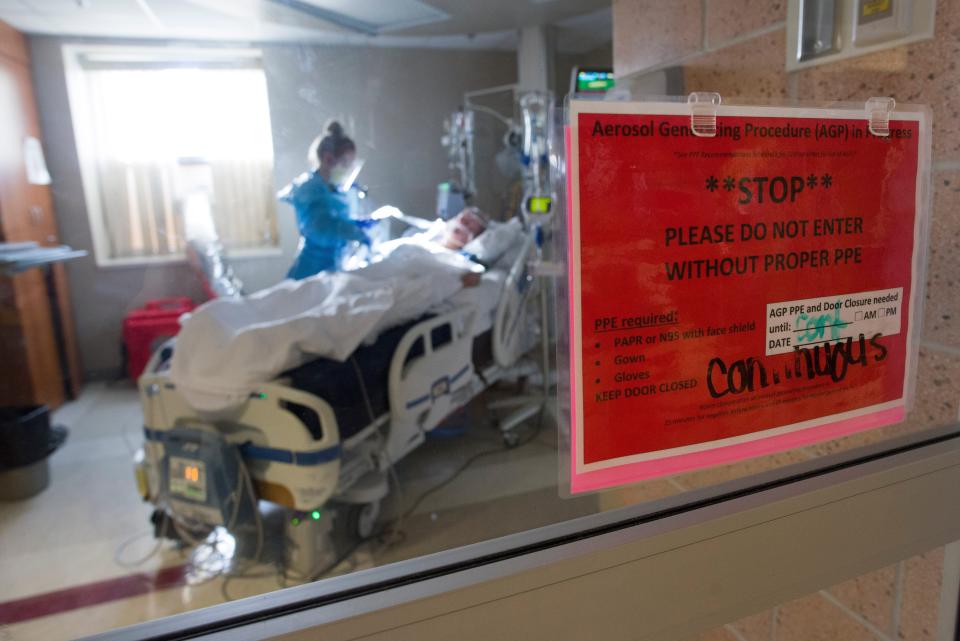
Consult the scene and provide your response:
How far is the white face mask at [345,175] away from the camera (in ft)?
Result: 5.15

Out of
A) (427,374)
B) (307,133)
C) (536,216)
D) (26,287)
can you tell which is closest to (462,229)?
(536,216)

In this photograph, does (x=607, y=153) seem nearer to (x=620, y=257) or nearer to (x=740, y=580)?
(x=620, y=257)

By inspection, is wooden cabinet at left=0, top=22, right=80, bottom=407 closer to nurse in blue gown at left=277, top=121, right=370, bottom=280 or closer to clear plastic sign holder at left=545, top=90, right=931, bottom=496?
nurse in blue gown at left=277, top=121, right=370, bottom=280

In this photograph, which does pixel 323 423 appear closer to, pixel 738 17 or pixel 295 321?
pixel 295 321

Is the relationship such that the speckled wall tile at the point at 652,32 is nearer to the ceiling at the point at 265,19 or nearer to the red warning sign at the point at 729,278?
the red warning sign at the point at 729,278

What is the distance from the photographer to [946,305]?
659 mm

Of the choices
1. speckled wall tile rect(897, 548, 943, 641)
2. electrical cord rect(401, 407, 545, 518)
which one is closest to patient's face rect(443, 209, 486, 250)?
electrical cord rect(401, 407, 545, 518)

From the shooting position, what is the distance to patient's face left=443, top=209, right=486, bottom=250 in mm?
2504

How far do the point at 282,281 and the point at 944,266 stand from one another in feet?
5.82

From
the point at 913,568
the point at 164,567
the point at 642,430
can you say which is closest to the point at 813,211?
the point at 642,430

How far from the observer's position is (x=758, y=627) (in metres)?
0.89

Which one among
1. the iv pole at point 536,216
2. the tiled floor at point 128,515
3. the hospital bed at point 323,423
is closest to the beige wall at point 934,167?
the tiled floor at point 128,515

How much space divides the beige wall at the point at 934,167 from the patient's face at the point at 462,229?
1.57 meters

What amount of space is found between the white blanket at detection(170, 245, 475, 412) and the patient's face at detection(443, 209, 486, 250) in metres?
0.62
